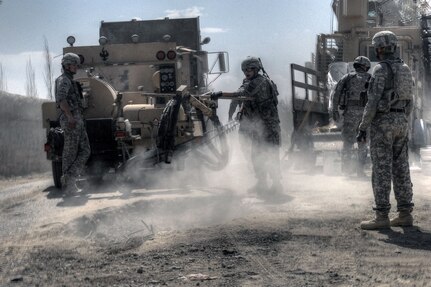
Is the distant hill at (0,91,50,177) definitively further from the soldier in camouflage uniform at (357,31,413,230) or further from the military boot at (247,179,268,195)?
the soldier in camouflage uniform at (357,31,413,230)

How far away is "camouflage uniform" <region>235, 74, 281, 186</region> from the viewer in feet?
31.0

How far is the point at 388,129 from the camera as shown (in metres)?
6.56

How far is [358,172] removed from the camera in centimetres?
1123

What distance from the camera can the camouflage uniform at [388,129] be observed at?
6.52m

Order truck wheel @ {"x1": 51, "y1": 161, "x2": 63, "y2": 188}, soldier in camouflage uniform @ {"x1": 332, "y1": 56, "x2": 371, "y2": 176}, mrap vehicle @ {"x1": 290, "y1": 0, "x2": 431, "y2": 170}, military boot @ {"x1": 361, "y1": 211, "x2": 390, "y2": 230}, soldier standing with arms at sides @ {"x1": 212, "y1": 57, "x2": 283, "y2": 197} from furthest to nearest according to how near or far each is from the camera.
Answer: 1. mrap vehicle @ {"x1": 290, "y1": 0, "x2": 431, "y2": 170}
2. soldier in camouflage uniform @ {"x1": 332, "y1": 56, "x2": 371, "y2": 176}
3. truck wheel @ {"x1": 51, "y1": 161, "x2": 63, "y2": 188}
4. soldier standing with arms at sides @ {"x1": 212, "y1": 57, "x2": 283, "y2": 197}
5. military boot @ {"x1": 361, "y1": 211, "x2": 390, "y2": 230}

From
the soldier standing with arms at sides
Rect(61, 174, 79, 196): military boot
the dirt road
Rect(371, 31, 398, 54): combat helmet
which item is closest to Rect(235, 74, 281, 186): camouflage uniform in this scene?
the soldier standing with arms at sides

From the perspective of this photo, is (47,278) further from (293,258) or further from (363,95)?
(363,95)

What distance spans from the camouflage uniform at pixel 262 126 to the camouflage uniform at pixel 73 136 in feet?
7.38

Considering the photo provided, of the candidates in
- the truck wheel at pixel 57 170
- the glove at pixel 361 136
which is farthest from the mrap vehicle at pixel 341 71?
the glove at pixel 361 136

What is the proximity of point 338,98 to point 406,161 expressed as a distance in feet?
14.7

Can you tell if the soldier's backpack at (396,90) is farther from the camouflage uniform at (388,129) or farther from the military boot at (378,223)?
the military boot at (378,223)

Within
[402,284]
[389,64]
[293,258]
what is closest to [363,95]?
[389,64]

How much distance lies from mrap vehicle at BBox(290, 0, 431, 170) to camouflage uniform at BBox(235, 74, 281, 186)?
11.6 feet

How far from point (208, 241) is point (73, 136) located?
425 cm
